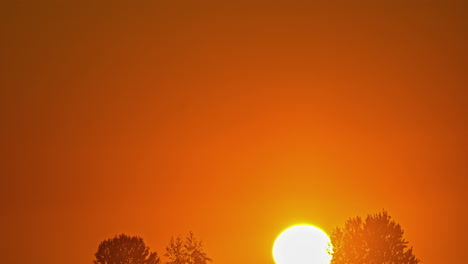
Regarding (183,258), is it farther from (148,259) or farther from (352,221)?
(352,221)

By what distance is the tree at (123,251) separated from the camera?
246 feet

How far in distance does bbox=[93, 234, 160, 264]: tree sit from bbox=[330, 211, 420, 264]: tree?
1054 centimetres

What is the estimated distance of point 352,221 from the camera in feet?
244

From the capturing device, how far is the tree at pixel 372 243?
72312 mm

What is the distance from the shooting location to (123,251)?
2970 inches

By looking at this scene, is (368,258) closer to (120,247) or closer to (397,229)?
(397,229)

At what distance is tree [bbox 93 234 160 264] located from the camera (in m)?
75.1

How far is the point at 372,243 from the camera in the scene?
73.2 metres

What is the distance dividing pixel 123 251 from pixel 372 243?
14013mm

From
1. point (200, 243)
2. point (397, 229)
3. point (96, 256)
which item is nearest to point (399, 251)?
point (397, 229)

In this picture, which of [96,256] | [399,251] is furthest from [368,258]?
[96,256]

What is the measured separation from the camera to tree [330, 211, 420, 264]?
72312 mm

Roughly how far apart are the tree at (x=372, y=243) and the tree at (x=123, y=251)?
415 inches

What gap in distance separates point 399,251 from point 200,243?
37.2ft
